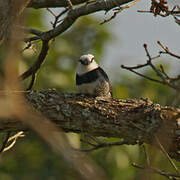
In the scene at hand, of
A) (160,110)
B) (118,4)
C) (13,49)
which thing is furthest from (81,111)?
(13,49)

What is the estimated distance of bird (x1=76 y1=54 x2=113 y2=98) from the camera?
14.6 feet

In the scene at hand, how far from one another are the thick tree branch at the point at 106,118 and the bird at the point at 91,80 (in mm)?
957

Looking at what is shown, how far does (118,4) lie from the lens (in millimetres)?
3291

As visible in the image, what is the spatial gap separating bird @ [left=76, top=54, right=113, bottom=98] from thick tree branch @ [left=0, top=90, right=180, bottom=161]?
96cm

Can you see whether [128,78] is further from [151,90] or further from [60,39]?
[60,39]

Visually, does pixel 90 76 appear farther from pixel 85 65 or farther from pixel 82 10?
pixel 82 10

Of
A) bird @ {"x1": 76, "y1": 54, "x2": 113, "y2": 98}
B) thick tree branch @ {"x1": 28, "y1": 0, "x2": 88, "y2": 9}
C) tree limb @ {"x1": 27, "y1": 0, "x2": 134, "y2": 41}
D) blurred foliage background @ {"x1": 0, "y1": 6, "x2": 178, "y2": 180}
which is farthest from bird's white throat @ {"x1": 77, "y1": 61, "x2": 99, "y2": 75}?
blurred foliage background @ {"x1": 0, "y1": 6, "x2": 178, "y2": 180}

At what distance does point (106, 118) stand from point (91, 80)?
1.26 metres

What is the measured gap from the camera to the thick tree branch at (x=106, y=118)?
3.22 metres

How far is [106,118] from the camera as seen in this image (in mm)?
3357

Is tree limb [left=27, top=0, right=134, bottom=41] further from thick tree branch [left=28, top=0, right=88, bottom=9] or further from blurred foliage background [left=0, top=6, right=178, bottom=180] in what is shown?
blurred foliage background [left=0, top=6, right=178, bottom=180]

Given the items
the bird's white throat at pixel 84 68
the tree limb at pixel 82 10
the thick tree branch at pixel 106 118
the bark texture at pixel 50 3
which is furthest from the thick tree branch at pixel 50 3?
the bird's white throat at pixel 84 68

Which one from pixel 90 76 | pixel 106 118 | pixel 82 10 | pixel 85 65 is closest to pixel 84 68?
pixel 85 65

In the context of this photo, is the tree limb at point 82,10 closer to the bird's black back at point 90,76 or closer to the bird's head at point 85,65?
the bird's black back at point 90,76
